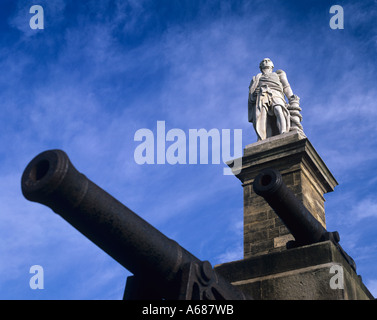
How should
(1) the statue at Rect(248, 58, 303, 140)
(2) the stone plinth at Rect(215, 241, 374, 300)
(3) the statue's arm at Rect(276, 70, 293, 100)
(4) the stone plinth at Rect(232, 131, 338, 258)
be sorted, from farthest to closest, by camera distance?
1. (3) the statue's arm at Rect(276, 70, 293, 100)
2. (1) the statue at Rect(248, 58, 303, 140)
3. (4) the stone plinth at Rect(232, 131, 338, 258)
4. (2) the stone plinth at Rect(215, 241, 374, 300)

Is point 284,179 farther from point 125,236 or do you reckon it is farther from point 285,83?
point 125,236

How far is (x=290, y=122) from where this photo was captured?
9.98m

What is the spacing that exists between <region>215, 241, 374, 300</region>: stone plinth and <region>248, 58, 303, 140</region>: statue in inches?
176

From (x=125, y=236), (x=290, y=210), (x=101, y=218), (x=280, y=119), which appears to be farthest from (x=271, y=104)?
(x=101, y=218)

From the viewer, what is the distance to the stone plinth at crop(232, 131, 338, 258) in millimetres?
8070

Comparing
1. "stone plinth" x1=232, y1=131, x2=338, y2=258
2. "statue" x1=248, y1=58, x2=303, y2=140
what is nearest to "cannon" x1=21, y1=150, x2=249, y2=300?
"stone plinth" x1=232, y1=131, x2=338, y2=258

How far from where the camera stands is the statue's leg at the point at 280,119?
31.7 ft

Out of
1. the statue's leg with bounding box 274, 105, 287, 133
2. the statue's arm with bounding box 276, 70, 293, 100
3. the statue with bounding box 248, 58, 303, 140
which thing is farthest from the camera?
the statue's arm with bounding box 276, 70, 293, 100

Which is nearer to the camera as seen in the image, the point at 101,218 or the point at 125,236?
the point at 101,218

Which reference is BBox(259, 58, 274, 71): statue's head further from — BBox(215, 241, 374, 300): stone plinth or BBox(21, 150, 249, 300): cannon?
BBox(21, 150, 249, 300): cannon

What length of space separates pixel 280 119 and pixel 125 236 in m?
6.80

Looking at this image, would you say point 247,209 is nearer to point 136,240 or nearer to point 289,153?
point 289,153

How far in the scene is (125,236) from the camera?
11.4 ft
